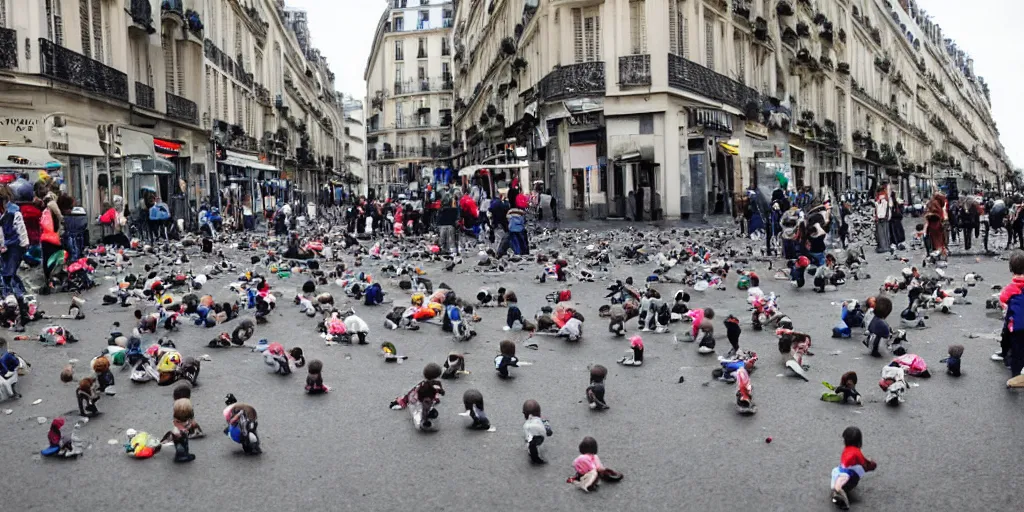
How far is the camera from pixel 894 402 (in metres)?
7.02

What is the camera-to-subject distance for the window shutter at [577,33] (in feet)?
108

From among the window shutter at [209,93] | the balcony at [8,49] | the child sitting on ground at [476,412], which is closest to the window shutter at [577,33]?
the window shutter at [209,93]

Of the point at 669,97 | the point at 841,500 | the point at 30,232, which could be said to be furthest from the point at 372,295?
the point at 669,97

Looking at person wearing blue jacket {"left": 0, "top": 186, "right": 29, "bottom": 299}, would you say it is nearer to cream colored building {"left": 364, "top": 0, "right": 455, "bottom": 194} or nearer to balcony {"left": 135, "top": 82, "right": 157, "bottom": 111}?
balcony {"left": 135, "top": 82, "right": 157, "bottom": 111}

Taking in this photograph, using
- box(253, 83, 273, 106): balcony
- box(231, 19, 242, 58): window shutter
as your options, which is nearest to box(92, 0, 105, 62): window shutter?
box(231, 19, 242, 58): window shutter

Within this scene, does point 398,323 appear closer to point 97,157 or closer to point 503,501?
point 503,501

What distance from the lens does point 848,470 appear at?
5082mm

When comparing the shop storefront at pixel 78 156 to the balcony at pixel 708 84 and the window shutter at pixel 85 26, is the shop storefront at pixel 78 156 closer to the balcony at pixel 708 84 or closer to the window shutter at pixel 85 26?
the window shutter at pixel 85 26

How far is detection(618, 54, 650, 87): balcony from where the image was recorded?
31.7 metres

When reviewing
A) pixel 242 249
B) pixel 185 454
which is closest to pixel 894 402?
pixel 185 454

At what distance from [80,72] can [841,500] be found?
2502cm

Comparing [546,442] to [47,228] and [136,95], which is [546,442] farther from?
[136,95]

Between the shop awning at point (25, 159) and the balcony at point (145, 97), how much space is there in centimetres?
856

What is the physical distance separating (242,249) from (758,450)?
19384 millimetres
